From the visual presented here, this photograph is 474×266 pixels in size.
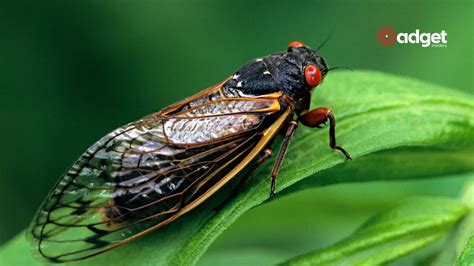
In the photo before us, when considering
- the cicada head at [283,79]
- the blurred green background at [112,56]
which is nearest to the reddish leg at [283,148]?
the cicada head at [283,79]

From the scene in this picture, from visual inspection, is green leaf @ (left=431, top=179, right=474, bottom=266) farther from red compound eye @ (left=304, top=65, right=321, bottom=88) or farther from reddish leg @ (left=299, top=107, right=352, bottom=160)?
red compound eye @ (left=304, top=65, right=321, bottom=88)

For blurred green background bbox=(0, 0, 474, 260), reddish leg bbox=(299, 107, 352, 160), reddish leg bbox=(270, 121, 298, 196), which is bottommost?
blurred green background bbox=(0, 0, 474, 260)

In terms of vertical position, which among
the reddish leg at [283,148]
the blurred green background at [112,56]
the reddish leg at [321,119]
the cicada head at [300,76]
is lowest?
the blurred green background at [112,56]

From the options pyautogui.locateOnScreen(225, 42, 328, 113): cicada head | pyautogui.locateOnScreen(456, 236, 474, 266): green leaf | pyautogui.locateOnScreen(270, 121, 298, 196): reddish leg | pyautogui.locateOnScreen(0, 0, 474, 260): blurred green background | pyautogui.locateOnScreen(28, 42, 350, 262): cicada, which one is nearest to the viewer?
pyautogui.locateOnScreen(456, 236, 474, 266): green leaf

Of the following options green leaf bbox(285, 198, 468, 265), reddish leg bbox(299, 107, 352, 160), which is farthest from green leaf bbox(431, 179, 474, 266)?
reddish leg bbox(299, 107, 352, 160)

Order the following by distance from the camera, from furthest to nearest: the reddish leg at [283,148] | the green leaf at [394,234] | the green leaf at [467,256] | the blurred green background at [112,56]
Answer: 1. the blurred green background at [112,56]
2. the reddish leg at [283,148]
3. the green leaf at [394,234]
4. the green leaf at [467,256]

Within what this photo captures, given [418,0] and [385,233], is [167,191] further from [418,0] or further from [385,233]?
[418,0]

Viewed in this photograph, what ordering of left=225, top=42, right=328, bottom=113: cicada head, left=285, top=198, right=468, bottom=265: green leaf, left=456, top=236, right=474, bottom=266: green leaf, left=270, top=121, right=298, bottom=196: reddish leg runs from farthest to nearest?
1. left=225, top=42, right=328, bottom=113: cicada head
2. left=270, top=121, right=298, bottom=196: reddish leg
3. left=285, top=198, right=468, bottom=265: green leaf
4. left=456, top=236, right=474, bottom=266: green leaf

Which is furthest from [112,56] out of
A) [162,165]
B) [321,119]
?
[321,119]

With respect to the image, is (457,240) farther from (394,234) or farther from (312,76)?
(312,76)

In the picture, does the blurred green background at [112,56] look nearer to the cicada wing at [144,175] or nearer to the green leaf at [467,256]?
the cicada wing at [144,175]
